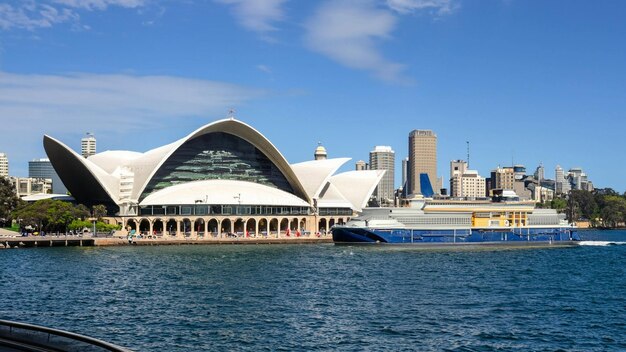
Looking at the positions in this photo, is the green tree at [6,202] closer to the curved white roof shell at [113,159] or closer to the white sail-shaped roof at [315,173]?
the curved white roof shell at [113,159]

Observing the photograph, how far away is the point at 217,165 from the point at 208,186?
15.1 ft

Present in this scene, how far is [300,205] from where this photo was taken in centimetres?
10494

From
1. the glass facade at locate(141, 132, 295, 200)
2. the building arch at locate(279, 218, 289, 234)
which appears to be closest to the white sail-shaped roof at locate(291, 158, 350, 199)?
the glass facade at locate(141, 132, 295, 200)

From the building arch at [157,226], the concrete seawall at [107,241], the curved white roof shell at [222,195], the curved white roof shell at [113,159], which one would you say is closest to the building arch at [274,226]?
the curved white roof shell at [222,195]

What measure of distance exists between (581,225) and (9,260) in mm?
163450

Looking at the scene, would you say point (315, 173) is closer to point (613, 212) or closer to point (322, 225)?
point (322, 225)

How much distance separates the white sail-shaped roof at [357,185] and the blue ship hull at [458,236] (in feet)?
111

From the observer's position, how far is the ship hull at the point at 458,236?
8156 cm

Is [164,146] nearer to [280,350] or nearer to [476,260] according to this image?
[476,260]

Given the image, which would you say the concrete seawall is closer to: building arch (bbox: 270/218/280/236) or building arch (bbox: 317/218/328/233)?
building arch (bbox: 270/218/280/236)

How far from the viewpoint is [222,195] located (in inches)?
3912

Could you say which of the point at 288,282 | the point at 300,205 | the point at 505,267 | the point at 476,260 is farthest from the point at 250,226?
the point at 288,282

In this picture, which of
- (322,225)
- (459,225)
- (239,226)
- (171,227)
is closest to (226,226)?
(239,226)

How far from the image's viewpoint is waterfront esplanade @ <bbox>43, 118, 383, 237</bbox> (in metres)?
96.6
